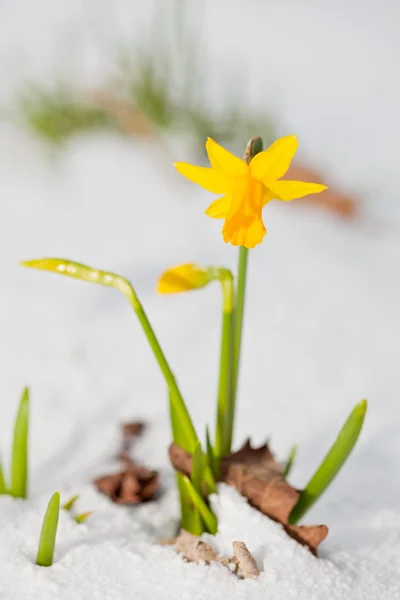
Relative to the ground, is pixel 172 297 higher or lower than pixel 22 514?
higher

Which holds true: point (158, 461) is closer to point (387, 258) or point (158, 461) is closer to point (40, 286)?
point (40, 286)

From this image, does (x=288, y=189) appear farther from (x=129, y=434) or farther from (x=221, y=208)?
(x=129, y=434)

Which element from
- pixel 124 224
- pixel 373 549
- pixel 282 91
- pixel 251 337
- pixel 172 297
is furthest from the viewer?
pixel 282 91

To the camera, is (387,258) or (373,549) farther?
(387,258)

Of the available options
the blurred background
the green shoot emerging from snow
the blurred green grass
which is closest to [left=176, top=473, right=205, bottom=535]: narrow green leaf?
the green shoot emerging from snow

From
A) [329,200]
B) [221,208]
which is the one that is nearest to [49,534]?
[221,208]

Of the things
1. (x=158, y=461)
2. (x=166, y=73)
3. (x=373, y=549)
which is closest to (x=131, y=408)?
(x=158, y=461)

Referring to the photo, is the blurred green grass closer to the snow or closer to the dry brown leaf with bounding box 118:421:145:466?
the snow
